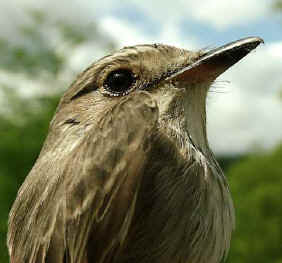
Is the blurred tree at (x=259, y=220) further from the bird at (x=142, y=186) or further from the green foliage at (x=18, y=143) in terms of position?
the bird at (x=142, y=186)

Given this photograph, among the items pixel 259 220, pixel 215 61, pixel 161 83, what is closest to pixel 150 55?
pixel 161 83

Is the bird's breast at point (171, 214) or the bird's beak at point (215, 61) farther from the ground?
the bird's beak at point (215, 61)

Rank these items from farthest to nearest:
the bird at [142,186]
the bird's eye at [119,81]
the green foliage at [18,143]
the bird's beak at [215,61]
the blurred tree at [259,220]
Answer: the blurred tree at [259,220] < the green foliage at [18,143] < the bird's eye at [119,81] < the bird's beak at [215,61] < the bird at [142,186]

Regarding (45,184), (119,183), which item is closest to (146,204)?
(119,183)

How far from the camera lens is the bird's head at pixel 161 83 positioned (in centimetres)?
276

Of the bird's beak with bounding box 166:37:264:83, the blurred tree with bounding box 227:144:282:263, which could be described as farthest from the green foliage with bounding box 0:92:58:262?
the bird's beak with bounding box 166:37:264:83

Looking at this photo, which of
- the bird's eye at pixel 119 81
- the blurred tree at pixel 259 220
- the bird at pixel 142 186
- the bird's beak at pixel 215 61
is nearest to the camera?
the bird at pixel 142 186

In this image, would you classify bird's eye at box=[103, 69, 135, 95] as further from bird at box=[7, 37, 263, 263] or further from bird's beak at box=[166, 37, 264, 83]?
bird's beak at box=[166, 37, 264, 83]

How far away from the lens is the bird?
8.13 feet

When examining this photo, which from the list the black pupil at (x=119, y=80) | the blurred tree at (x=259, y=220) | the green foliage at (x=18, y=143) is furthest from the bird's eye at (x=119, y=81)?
the blurred tree at (x=259, y=220)

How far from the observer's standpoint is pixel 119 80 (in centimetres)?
300

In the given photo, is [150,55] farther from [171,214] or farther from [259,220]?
[259,220]

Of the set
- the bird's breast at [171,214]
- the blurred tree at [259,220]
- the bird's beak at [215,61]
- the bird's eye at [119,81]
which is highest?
the bird's beak at [215,61]

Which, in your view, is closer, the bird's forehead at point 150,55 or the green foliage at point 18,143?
the bird's forehead at point 150,55
